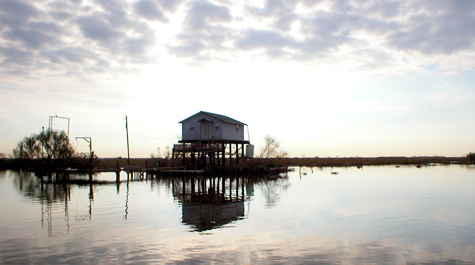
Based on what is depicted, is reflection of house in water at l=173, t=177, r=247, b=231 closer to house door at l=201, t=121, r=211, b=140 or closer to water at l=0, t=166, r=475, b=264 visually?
water at l=0, t=166, r=475, b=264

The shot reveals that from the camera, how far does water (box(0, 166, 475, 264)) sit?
12250 millimetres

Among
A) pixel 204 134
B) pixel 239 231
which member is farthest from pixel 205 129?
pixel 239 231

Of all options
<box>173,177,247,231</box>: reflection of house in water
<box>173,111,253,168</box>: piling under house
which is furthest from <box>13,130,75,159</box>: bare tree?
<box>173,177,247,231</box>: reflection of house in water

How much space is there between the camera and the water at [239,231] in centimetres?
1225

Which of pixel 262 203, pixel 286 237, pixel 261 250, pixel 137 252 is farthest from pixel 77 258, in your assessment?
pixel 262 203

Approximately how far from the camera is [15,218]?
19.7 m

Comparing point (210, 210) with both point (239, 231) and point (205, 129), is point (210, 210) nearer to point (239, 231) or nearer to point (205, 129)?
point (239, 231)

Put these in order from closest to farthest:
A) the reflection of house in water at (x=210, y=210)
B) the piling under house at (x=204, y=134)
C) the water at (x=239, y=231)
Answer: the water at (x=239, y=231)
the reflection of house in water at (x=210, y=210)
the piling under house at (x=204, y=134)

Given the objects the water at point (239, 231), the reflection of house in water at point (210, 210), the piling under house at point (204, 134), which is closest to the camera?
the water at point (239, 231)

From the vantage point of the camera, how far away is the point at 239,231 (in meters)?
16.1

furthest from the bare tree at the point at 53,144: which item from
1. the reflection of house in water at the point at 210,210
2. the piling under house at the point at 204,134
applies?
the reflection of house in water at the point at 210,210

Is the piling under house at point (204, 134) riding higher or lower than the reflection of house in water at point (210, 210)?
higher

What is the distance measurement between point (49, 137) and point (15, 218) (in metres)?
67.6

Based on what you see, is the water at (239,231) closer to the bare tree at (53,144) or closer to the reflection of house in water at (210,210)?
the reflection of house in water at (210,210)
